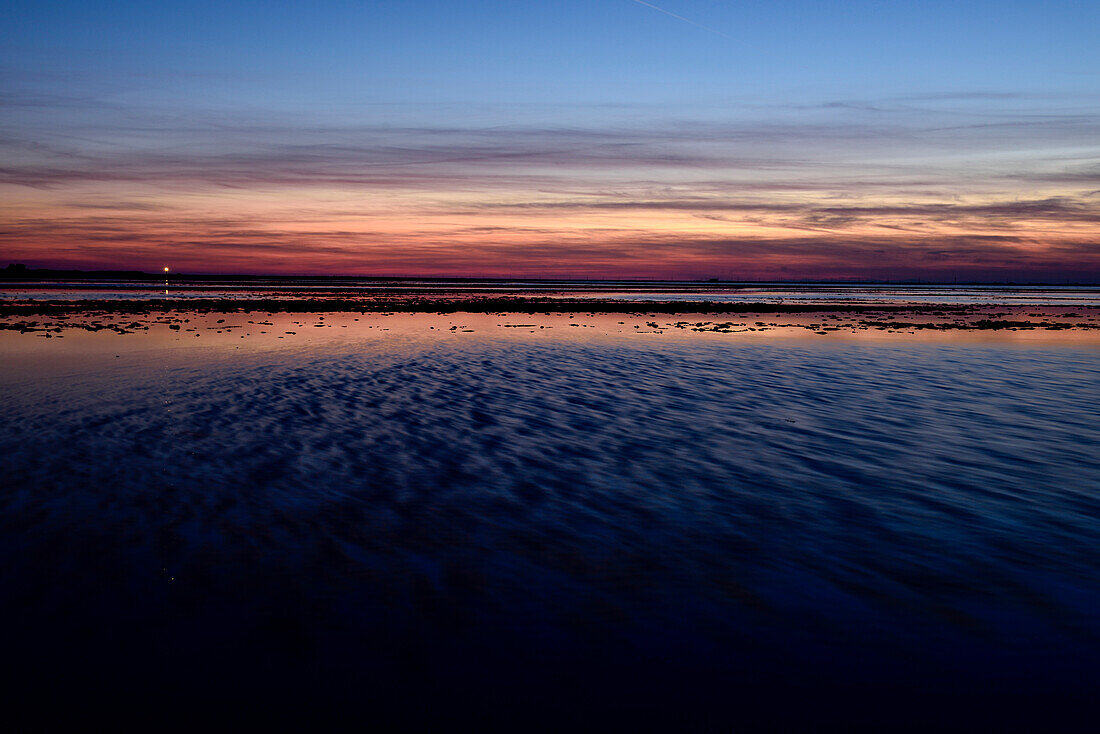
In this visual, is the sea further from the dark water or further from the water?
the water

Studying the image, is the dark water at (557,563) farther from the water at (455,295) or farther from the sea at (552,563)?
the water at (455,295)

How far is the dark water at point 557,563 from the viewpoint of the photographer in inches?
203

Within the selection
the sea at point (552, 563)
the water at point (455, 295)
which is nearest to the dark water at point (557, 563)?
the sea at point (552, 563)

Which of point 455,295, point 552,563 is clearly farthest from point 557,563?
point 455,295

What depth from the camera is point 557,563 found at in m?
7.35

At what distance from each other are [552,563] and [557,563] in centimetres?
5

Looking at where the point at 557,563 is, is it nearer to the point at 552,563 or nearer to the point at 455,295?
the point at 552,563

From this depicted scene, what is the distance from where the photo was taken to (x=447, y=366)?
2347cm

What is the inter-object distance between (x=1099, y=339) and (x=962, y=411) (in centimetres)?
2807

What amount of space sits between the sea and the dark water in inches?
1.4

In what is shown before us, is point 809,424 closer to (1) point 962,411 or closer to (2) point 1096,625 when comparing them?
(1) point 962,411

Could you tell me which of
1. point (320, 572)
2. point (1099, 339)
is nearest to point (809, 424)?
point (320, 572)

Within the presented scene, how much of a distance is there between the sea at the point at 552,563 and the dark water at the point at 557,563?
4 cm

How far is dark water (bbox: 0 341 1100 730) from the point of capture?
203 inches
